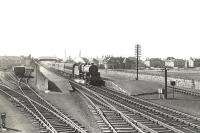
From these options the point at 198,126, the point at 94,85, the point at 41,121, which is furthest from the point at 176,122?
the point at 94,85

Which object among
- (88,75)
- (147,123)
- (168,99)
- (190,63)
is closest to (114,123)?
(147,123)

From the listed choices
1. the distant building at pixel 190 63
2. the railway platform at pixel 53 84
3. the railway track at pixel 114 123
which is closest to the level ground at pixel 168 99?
the railway track at pixel 114 123

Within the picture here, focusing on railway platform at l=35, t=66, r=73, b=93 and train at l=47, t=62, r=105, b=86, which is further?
train at l=47, t=62, r=105, b=86

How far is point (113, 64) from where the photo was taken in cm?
10575

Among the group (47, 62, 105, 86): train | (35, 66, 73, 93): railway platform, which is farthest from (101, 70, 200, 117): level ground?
(35, 66, 73, 93): railway platform

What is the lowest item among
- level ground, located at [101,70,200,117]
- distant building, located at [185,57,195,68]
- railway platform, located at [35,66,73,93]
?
level ground, located at [101,70,200,117]

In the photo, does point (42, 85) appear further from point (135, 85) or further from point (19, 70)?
point (19, 70)

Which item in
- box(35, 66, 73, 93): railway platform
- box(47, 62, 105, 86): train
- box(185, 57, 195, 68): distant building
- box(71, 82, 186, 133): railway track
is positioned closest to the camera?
box(71, 82, 186, 133): railway track

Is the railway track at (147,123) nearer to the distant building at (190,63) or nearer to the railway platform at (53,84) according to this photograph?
the railway platform at (53,84)

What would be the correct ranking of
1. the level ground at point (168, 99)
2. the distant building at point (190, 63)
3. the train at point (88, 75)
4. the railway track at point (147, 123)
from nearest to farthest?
the railway track at point (147, 123) < the level ground at point (168, 99) < the train at point (88, 75) < the distant building at point (190, 63)

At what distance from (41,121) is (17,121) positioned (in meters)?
1.89

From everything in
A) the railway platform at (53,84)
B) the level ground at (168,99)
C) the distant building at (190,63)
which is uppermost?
the distant building at (190,63)

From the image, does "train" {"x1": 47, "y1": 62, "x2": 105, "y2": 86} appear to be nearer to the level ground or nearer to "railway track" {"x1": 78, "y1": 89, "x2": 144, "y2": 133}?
the level ground

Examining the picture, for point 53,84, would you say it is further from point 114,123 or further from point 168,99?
point 114,123
